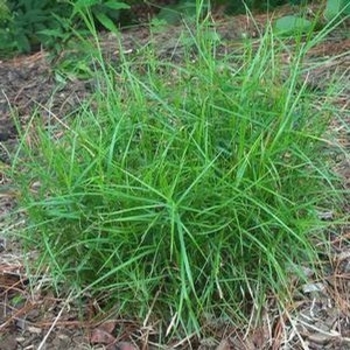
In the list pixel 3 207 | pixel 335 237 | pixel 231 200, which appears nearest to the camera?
pixel 231 200

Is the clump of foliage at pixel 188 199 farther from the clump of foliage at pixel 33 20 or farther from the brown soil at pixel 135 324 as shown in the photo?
→ the clump of foliage at pixel 33 20

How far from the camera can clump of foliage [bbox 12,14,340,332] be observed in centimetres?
237

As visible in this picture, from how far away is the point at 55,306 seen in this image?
2588mm

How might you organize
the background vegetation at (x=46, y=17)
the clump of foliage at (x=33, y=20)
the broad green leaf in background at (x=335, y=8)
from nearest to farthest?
the broad green leaf in background at (x=335, y=8), the background vegetation at (x=46, y=17), the clump of foliage at (x=33, y=20)

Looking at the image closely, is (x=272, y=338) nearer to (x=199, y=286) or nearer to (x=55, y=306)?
(x=199, y=286)

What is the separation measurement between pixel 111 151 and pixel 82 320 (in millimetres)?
483

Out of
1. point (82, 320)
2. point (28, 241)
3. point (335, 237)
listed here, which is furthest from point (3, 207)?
point (335, 237)

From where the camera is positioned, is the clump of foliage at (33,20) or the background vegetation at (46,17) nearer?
the background vegetation at (46,17)

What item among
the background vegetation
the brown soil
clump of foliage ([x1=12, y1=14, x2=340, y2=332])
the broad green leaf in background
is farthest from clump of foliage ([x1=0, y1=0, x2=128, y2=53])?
clump of foliage ([x1=12, y1=14, x2=340, y2=332])

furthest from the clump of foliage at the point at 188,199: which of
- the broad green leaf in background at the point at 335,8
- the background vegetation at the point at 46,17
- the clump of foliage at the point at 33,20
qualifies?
the clump of foliage at the point at 33,20

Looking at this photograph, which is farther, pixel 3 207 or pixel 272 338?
pixel 3 207

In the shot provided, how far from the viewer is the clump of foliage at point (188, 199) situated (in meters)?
2.37

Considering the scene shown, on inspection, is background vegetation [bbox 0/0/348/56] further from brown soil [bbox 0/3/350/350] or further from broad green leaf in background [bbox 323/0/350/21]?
brown soil [bbox 0/3/350/350]

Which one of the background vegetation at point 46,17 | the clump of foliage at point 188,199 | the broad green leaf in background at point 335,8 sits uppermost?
the clump of foliage at point 188,199
